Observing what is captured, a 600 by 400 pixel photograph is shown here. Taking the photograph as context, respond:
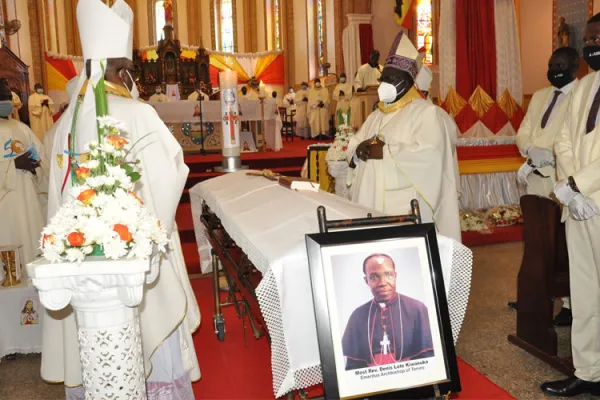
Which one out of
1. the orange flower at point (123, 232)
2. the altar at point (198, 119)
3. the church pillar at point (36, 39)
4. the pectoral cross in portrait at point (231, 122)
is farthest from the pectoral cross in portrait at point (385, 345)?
the church pillar at point (36, 39)

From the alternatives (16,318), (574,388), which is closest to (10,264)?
(16,318)

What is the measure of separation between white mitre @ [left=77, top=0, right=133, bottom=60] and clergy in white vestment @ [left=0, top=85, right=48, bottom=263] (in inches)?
85.2

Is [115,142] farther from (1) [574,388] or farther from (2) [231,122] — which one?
(2) [231,122]

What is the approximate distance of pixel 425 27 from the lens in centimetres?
1320

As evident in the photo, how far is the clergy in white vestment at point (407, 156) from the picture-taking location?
3.95 m

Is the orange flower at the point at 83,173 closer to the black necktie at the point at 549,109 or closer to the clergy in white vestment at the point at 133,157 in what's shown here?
the clergy in white vestment at the point at 133,157

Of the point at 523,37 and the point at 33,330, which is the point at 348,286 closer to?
the point at 33,330

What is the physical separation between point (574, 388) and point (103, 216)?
260 cm

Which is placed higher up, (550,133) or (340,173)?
(550,133)

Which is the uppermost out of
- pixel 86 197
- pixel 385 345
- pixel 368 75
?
pixel 368 75

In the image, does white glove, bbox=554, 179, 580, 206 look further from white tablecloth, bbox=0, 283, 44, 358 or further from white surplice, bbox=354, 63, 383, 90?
white surplice, bbox=354, 63, 383, 90

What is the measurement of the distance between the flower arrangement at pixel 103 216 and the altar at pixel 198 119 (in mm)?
8889

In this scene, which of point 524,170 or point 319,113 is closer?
point 524,170

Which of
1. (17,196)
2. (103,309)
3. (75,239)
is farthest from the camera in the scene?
(17,196)
